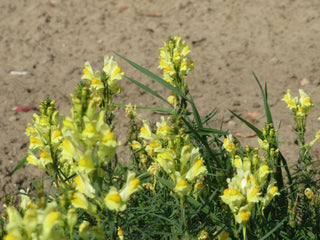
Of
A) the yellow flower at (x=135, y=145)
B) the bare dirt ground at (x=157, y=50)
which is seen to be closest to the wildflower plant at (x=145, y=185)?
the yellow flower at (x=135, y=145)

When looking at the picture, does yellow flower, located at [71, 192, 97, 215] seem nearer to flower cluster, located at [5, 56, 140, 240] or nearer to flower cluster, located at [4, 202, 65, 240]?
flower cluster, located at [5, 56, 140, 240]

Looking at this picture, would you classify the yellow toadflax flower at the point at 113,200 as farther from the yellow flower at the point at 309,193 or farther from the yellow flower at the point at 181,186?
the yellow flower at the point at 309,193

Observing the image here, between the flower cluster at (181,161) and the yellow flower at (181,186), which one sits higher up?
the flower cluster at (181,161)

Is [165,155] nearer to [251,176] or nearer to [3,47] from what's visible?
[251,176]

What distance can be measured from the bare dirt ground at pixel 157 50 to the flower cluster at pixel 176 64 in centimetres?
143

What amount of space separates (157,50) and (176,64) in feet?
9.76

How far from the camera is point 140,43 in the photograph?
19.5 feet

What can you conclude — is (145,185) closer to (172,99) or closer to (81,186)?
(172,99)

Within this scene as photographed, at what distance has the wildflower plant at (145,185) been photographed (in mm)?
1710

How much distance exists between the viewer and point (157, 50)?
5785 mm

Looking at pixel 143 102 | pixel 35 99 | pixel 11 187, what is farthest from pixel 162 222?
pixel 35 99

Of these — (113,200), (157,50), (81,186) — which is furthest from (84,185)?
(157,50)

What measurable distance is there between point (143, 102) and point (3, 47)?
6.73ft

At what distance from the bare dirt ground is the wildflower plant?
4.84ft
